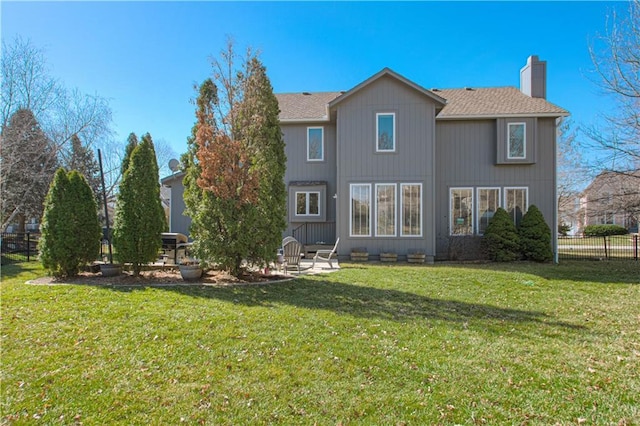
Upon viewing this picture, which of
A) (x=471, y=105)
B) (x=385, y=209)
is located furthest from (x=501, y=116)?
(x=385, y=209)

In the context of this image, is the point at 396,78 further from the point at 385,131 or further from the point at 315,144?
the point at 315,144

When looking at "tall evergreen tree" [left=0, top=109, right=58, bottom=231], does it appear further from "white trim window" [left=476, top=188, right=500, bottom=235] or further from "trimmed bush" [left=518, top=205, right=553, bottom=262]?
"trimmed bush" [left=518, top=205, right=553, bottom=262]

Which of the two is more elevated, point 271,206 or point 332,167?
point 332,167

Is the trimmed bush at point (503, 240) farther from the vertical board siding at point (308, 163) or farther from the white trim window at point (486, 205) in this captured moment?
the vertical board siding at point (308, 163)

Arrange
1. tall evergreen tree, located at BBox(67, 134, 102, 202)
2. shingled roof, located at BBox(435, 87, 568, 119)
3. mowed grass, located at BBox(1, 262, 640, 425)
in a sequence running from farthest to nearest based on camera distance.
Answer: tall evergreen tree, located at BBox(67, 134, 102, 202)
shingled roof, located at BBox(435, 87, 568, 119)
mowed grass, located at BBox(1, 262, 640, 425)

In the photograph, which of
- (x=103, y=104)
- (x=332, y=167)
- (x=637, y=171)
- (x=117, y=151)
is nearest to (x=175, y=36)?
(x=332, y=167)

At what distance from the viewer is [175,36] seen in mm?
10594

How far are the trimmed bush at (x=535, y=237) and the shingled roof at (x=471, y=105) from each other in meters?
4.11

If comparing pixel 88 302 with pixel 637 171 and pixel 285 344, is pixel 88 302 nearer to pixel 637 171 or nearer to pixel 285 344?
pixel 285 344

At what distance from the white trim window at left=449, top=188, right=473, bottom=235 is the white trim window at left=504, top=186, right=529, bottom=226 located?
143 centimetres

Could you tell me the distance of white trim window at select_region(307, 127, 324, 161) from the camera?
15.1 m

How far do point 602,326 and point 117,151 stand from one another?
93.9 feet

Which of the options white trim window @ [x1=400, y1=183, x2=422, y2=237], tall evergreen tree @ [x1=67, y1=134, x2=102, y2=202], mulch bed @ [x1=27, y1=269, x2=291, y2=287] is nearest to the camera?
mulch bed @ [x1=27, y1=269, x2=291, y2=287]

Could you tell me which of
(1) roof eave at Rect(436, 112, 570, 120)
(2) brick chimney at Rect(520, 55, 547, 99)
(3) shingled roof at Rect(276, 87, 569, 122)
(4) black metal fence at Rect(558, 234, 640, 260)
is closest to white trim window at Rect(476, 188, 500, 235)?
(1) roof eave at Rect(436, 112, 570, 120)
